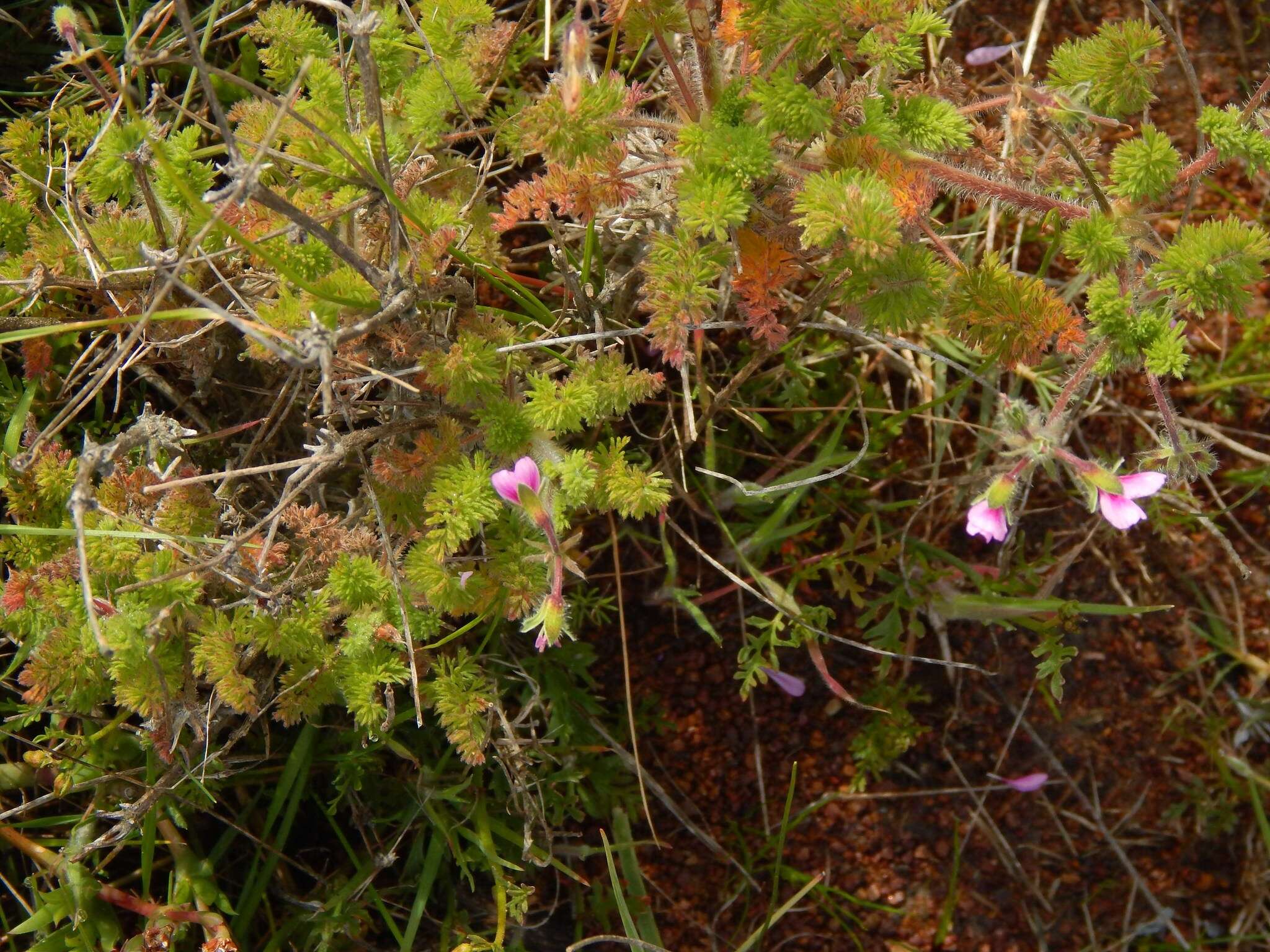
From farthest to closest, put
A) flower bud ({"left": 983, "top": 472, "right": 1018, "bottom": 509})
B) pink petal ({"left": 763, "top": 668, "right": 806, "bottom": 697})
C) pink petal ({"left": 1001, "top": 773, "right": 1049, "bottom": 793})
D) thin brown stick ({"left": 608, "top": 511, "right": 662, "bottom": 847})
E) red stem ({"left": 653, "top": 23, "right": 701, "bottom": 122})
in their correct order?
pink petal ({"left": 1001, "top": 773, "right": 1049, "bottom": 793})
pink petal ({"left": 763, "top": 668, "right": 806, "bottom": 697})
thin brown stick ({"left": 608, "top": 511, "right": 662, "bottom": 847})
red stem ({"left": 653, "top": 23, "right": 701, "bottom": 122})
flower bud ({"left": 983, "top": 472, "right": 1018, "bottom": 509})

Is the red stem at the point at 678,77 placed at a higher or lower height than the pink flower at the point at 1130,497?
higher

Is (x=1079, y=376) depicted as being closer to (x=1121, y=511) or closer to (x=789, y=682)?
(x=1121, y=511)

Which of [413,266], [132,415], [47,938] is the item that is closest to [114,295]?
[132,415]

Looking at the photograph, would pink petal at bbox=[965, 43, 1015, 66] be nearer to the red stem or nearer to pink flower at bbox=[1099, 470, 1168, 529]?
the red stem

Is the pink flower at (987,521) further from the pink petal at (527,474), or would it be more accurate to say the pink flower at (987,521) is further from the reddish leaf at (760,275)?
the pink petal at (527,474)

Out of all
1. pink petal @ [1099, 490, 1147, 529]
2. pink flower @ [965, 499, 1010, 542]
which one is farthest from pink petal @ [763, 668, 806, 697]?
pink petal @ [1099, 490, 1147, 529]

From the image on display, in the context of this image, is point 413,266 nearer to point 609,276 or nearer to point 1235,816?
point 609,276

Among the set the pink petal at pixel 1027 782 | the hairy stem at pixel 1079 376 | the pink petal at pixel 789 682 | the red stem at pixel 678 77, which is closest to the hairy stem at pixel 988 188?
the hairy stem at pixel 1079 376
